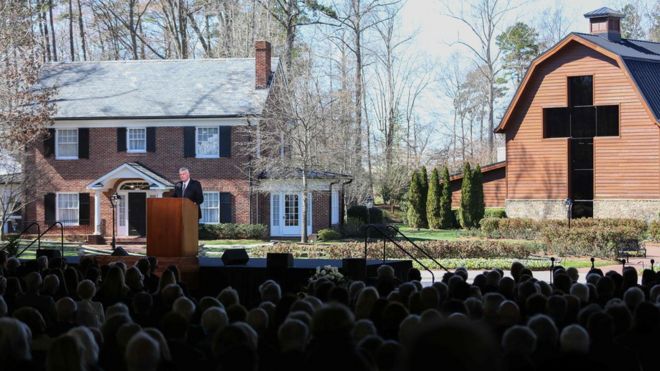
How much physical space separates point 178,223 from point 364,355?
9.63 m

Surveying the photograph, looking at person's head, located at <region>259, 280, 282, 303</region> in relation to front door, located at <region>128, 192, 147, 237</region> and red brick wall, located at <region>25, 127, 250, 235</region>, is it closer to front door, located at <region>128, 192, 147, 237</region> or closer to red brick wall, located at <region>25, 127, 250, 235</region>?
red brick wall, located at <region>25, 127, 250, 235</region>

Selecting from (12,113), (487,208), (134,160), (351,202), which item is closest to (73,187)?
(134,160)

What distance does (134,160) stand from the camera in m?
39.7

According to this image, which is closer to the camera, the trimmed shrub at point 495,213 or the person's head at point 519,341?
the person's head at point 519,341

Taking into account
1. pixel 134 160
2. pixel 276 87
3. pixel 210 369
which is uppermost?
pixel 276 87

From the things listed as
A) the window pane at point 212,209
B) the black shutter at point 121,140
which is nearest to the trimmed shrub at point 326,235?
the window pane at point 212,209

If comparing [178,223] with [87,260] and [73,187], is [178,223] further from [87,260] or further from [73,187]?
[73,187]

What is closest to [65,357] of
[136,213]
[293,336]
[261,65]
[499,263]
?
[293,336]

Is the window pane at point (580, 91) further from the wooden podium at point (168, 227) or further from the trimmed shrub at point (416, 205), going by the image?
the wooden podium at point (168, 227)

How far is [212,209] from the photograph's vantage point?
1547 inches

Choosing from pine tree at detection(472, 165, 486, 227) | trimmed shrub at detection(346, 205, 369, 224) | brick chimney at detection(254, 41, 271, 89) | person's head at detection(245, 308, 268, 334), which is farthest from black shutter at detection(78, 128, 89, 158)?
person's head at detection(245, 308, 268, 334)

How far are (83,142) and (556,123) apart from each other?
811 inches

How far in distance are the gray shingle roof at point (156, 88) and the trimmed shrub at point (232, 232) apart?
4.70 m

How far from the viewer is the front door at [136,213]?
39.0 meters
